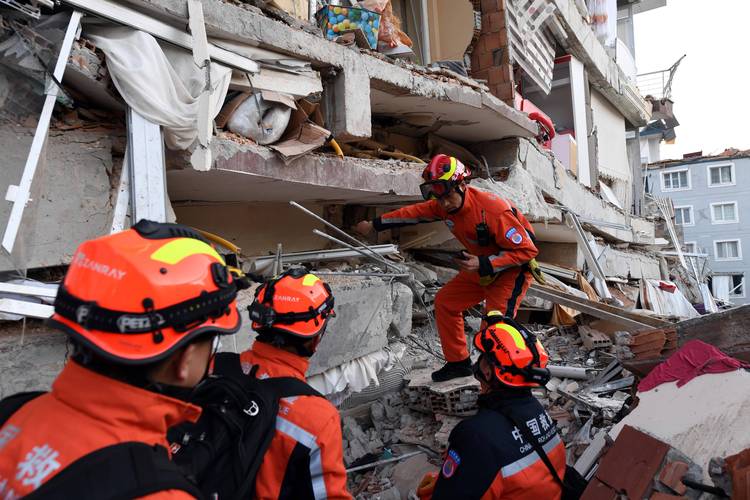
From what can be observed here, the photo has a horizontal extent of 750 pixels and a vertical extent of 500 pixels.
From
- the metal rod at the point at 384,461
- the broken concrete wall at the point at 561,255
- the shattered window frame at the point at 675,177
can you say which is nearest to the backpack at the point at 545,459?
the metal rod at the point at 384,461

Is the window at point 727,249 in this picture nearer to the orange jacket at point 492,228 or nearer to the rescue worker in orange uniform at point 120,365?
the orange jacket at point 492,228

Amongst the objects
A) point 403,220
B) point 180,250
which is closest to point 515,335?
point 180,250

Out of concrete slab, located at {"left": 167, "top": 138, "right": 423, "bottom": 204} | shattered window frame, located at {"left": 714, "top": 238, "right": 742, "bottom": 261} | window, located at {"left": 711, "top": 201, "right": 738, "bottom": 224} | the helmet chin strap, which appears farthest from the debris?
shattered window frame, located at {"left": 714, "top": 238, "right": 742, "bottom": 261}

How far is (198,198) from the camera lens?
527cm

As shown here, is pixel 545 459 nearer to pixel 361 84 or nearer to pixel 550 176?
pixel 361 84

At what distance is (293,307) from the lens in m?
2.35

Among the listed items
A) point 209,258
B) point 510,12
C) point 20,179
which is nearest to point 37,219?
point 20,179

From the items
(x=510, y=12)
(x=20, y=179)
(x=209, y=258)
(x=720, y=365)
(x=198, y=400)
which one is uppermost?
(x=510, y=12)

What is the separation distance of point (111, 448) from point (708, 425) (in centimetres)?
293

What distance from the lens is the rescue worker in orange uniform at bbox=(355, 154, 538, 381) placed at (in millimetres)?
4547

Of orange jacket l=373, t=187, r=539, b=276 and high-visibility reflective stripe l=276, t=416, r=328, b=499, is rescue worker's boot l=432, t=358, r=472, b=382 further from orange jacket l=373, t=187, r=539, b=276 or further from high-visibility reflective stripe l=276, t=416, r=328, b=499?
high-visibility reflective stripe l=276, t=416, r=328, b=499

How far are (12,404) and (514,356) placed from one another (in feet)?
6.80

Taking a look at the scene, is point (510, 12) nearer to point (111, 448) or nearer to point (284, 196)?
point (284, 196)

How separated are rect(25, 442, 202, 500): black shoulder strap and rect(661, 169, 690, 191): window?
122ft
